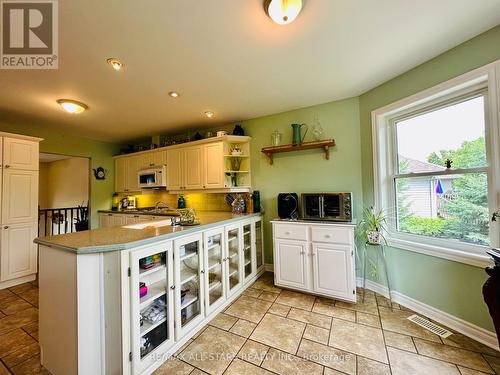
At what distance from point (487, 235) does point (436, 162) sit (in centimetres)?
75

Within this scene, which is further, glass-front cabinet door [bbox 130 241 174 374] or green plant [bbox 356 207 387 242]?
green plant [bbox 356 207 387 242]

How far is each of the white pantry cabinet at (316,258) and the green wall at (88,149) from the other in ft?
13.2

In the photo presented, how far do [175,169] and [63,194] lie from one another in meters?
4.02

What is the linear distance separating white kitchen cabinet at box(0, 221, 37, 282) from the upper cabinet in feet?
6.61

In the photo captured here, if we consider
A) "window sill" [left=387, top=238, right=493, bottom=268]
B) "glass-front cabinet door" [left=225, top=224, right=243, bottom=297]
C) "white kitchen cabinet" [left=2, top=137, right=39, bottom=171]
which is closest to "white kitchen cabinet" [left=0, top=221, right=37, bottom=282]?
"white kitchen cabinet" [left=2, top=137, right=39, bottom=171]

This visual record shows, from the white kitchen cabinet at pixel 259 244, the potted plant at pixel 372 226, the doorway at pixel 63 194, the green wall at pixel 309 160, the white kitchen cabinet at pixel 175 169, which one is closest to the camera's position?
the potted plant at pixel 372 226

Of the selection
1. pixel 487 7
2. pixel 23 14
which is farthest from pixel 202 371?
pixel 487 7

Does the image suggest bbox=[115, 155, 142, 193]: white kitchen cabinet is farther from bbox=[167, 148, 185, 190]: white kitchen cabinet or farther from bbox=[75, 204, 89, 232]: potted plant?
bbox=[167, 148, 185, 190]: white kitchen cabinet

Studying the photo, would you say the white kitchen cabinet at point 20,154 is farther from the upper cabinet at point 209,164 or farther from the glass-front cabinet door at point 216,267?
the glass-front cabinet door at point 216,267

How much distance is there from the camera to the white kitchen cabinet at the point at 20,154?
2885mm

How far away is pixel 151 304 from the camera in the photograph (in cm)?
166

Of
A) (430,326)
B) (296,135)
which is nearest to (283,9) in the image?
(296,135)

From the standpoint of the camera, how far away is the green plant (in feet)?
7.83

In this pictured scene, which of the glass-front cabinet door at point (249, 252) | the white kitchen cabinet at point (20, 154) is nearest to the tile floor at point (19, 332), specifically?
the white kitchen cabinet at point (20, 154)
